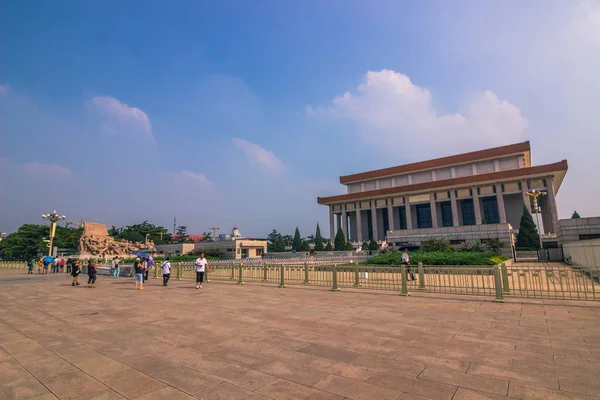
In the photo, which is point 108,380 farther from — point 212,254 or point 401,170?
point 401,170

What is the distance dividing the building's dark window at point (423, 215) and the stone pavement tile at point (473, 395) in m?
58.8

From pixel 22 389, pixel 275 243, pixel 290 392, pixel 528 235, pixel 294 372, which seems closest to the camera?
pixel 290 392

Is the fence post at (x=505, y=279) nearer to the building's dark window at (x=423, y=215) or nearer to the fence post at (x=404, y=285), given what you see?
the fence post at (x=404, y=285)

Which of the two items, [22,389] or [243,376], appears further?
[243,376]

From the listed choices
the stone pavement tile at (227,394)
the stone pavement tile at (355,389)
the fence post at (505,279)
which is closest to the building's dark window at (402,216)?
the fence post at (505,279)

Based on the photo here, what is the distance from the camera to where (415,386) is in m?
3.61

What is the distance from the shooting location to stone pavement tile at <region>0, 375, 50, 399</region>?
11.3ft

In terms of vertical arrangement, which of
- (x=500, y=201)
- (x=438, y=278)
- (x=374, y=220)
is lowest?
(x=438, y=278)

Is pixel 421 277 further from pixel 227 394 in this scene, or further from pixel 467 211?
pixel 467 211

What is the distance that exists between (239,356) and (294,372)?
108cm

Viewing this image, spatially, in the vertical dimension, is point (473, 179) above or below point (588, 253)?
above

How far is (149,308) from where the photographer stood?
29.5 feet

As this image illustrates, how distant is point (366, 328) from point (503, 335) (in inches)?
96.1

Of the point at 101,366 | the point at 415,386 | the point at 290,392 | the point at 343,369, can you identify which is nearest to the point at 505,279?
the point at 415,386
